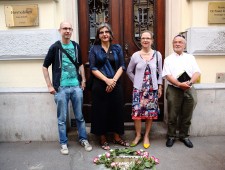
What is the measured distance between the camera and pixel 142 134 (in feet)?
15.2

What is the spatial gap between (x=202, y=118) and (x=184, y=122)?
0.53m

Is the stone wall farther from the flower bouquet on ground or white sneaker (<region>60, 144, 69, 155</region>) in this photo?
the flower bouquet on ground

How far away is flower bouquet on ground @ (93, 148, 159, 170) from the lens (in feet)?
11.8

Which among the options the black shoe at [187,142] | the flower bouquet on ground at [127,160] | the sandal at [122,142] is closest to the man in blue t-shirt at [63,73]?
the flower bouquet on ground at [127,160]

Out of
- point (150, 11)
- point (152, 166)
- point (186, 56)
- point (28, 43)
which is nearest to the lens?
point (152, 166)

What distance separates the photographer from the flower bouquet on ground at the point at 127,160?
360cm

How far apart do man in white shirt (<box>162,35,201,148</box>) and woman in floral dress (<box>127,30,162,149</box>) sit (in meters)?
0.17

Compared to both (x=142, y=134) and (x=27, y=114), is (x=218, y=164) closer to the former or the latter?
(x=142, y=134)

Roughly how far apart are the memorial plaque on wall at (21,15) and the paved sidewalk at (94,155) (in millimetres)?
1970

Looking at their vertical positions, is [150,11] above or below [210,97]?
above

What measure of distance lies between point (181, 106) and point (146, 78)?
28.5 inches

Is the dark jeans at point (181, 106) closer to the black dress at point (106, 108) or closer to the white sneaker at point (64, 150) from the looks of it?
the black dress at point (106, 108)

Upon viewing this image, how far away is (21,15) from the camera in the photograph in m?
4.34

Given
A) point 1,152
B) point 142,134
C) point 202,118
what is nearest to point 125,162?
point 142,134
